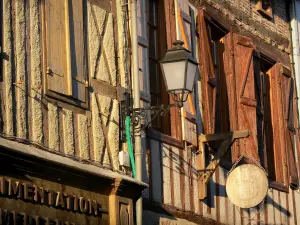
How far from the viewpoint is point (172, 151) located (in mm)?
12109

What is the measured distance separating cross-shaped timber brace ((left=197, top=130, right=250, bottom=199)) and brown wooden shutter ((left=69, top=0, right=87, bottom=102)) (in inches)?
97.7

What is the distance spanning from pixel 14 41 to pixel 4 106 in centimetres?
66

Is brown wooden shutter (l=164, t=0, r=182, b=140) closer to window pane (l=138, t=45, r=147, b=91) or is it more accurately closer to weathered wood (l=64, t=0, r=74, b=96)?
window pane (l=138, t=45, r=147, b=91)

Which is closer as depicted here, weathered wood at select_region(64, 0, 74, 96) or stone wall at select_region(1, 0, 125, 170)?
stone wall at select_region(1, 0, 125, 170)

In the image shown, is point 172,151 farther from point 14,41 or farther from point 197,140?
point 14,41

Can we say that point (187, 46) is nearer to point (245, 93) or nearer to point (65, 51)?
point (245, 93)

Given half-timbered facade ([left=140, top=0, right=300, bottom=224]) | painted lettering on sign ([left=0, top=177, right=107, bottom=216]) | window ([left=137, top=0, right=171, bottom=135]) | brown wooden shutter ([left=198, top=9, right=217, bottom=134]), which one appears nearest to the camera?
painted lettering on sign ([left=0, top=177, right=107, bottom=216])

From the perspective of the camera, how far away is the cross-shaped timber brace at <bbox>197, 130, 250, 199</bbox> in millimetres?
12547

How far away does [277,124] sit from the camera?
609 inches

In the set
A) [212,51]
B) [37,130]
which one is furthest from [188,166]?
[37,130]

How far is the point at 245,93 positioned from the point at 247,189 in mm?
2304

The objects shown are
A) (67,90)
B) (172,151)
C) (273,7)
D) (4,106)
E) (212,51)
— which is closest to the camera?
(4,106)

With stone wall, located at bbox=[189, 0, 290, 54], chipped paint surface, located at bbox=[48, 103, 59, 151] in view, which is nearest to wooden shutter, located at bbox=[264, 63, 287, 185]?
stone wall, located at bbox=[189, 0, 290, 54]

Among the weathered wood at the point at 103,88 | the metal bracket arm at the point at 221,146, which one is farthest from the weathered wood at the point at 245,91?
the weathered wood at the point at 103,88
